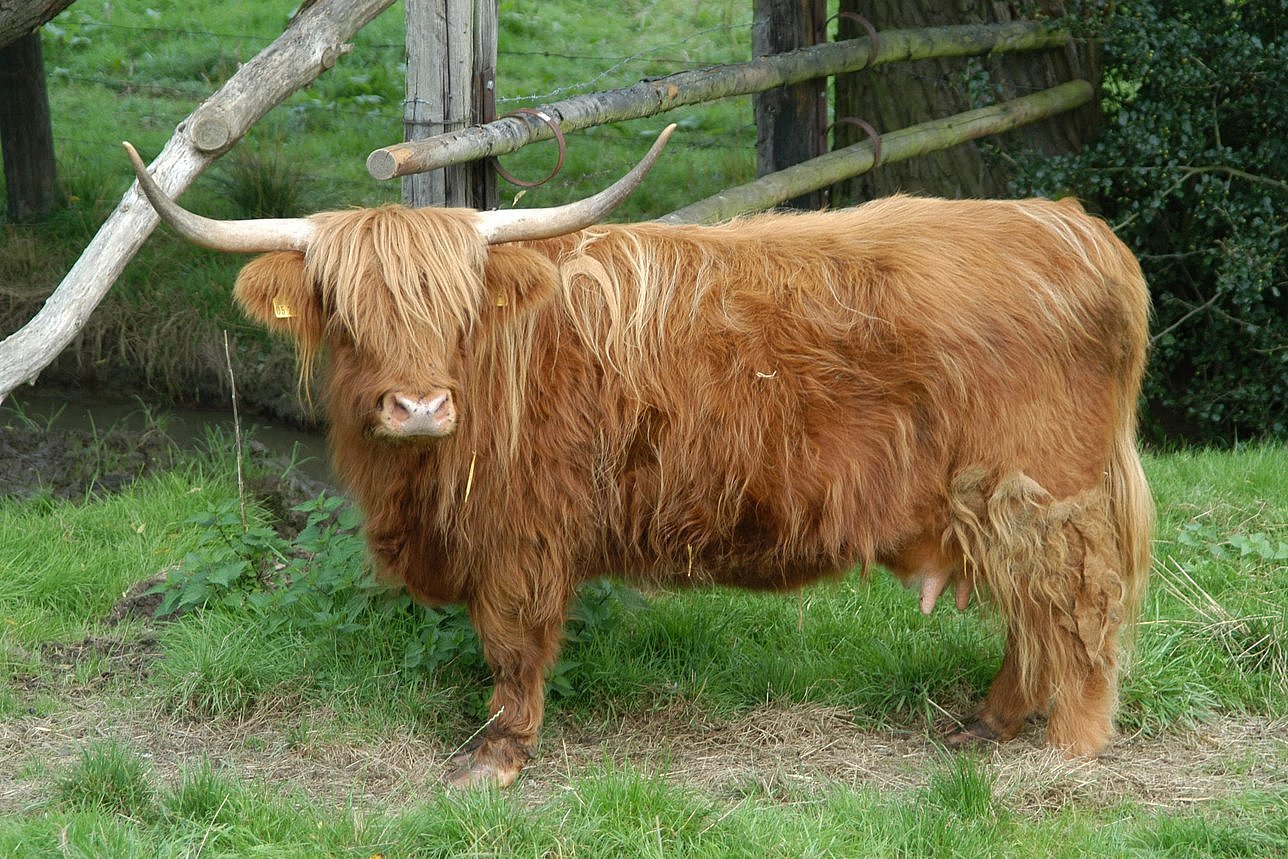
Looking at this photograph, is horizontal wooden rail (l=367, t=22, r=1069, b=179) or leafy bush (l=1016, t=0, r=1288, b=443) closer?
horizontal wooden rail (l=367, t=22, r=1069, b=179)

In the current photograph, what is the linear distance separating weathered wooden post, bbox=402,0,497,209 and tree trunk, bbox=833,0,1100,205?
2834 millimetres

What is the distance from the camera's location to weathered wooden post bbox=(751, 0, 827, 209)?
5.84 m

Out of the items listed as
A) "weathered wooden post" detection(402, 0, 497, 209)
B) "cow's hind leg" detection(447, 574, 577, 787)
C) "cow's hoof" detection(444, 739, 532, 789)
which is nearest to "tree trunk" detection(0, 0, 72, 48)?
"weathered wooden post" detection(402, 0, 497, 209)

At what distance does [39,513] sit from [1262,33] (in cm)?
598

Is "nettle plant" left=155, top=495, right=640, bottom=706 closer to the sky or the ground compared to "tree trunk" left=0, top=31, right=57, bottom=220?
closer to the ground

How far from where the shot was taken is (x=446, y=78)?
159 inches

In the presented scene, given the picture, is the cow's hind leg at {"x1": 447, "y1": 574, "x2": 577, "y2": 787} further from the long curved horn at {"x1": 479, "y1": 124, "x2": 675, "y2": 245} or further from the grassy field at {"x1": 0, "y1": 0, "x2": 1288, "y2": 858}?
the long curved horn at {"x1": 479, "y1": 124, "x2": 675, "y2": 245}

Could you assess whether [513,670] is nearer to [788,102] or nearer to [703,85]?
[703,85]

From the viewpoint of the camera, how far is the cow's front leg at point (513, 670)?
362cm

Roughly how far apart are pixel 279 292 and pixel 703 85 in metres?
2.05

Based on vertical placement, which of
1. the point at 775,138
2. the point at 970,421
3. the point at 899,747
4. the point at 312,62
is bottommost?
the point at 899,747

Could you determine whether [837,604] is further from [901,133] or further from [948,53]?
[948,53]

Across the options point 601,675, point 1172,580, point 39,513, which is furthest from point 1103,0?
point 39,513

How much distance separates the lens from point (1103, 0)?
21.0 feet
